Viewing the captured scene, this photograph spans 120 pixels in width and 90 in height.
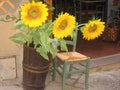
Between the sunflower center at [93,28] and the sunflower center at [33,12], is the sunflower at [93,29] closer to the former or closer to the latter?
the sunflower center at [93,28]

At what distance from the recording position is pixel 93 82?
426cm

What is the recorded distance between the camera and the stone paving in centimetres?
402

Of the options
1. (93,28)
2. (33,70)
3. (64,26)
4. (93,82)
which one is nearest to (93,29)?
(93,28)

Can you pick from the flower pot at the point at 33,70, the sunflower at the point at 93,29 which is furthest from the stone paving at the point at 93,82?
the sunflower at the point at 93,29

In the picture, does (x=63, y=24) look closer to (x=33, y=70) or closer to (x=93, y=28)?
(x=93, y=28)

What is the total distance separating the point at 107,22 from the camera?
7.12 m

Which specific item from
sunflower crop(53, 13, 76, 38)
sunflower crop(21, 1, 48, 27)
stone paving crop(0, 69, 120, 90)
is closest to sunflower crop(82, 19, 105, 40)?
sunflower crop(53, 13, 76, 38)

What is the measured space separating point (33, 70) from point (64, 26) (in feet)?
1.48

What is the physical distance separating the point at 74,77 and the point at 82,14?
3.09m

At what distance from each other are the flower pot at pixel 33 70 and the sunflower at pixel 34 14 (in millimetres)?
319

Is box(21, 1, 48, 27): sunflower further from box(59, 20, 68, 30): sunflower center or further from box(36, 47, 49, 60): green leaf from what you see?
box(36, 47, 49, 60): green leaf

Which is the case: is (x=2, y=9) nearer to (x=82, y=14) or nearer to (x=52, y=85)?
(x=52, y=85)

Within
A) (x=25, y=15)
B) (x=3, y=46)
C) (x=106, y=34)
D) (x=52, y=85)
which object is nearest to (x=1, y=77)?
(x=3, y=46)

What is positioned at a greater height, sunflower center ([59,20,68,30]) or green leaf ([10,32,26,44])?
sunflower center ([59,20,68,30])
